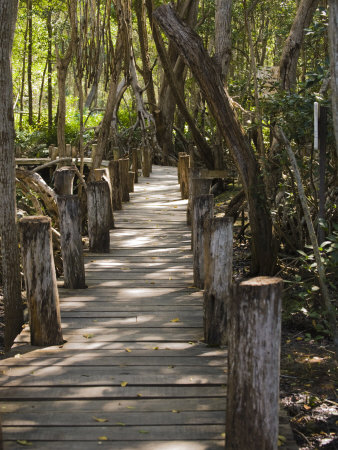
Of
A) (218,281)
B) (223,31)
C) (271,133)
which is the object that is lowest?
(218,281)

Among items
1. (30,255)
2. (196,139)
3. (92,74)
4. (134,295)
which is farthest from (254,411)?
(196,139)

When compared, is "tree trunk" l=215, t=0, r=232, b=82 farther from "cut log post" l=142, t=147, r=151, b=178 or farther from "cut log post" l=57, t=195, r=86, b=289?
"cut log post" l=57, t=195, r=86, b=289

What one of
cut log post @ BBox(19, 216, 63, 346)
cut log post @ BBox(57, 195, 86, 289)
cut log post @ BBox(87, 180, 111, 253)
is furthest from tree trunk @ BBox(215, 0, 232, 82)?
cut log post @ BBox(19, 216, 63, 346)

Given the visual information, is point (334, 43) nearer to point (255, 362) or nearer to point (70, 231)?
point (255, 362)

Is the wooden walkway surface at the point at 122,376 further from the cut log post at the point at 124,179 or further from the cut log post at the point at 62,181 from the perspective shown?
the cut log post at the point at 124,179

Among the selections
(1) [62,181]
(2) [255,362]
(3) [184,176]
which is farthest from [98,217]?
(2) [255,362]

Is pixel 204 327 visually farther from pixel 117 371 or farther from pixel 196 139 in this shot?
pixel 196 139

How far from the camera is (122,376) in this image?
14.9ft

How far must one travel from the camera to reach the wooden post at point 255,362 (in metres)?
3.38

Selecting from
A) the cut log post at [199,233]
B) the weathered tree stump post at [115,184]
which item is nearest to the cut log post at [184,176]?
the weathered tree stump post at [115,184]

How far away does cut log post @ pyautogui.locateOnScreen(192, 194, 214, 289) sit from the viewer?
6.73 meters

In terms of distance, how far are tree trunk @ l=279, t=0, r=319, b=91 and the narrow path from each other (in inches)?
149

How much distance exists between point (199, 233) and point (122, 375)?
8.08 ft

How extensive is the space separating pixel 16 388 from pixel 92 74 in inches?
216
